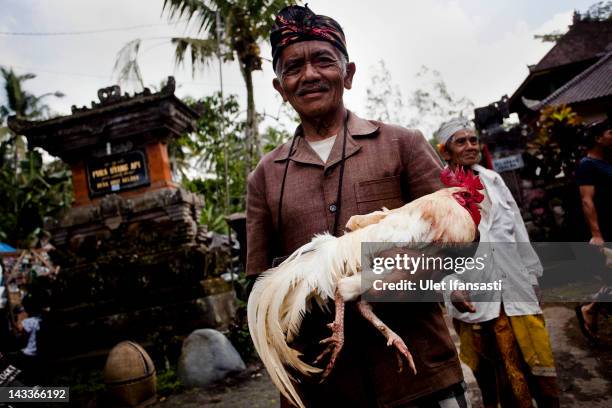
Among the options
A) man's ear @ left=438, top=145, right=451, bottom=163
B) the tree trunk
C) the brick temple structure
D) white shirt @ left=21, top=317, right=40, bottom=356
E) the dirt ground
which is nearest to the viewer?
man's ear @ left=438, top=145, right=451, bottom=163

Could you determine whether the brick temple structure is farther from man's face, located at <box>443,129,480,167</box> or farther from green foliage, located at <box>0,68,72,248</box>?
green foliage, located at <box>0,68,72,248</box>

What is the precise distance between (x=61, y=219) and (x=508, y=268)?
8.71 meters

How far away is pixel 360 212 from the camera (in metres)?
1.51

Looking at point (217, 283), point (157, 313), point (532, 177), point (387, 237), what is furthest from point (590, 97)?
point (387, 237)

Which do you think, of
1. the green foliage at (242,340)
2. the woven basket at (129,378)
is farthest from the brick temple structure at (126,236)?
the woven basket at (129,378)

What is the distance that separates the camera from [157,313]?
7.14 metres

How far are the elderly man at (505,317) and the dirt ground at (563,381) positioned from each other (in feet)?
2.48

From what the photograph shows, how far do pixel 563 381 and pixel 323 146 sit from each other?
12.1 ft

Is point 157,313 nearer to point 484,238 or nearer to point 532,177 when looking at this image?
point 484,238

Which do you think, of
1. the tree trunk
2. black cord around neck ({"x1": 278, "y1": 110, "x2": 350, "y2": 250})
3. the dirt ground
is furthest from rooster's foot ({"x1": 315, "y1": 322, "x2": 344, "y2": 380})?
the tree trunk

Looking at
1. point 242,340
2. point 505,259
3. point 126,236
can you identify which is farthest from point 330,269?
point 126,236

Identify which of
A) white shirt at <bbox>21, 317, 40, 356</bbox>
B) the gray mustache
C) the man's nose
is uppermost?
the man's nose

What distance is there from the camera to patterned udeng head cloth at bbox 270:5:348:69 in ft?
5.03

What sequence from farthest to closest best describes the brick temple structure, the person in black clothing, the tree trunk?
the tree trunk → the brick temple structure → the person in black clothing
